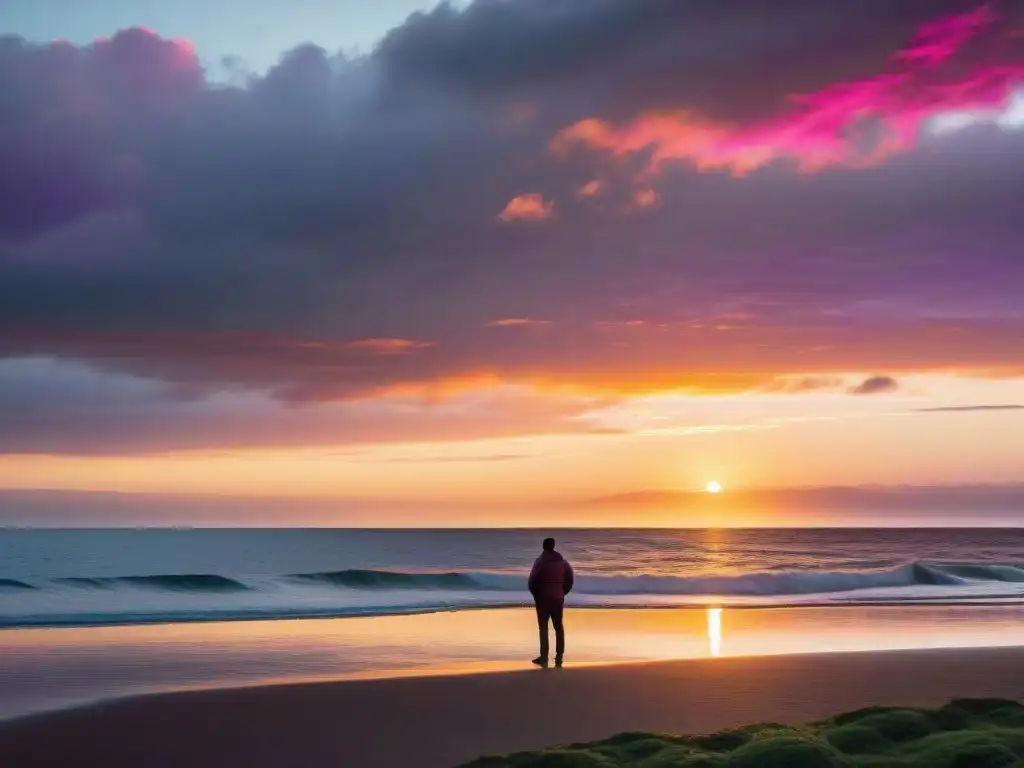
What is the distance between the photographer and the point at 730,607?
3095 centimetres

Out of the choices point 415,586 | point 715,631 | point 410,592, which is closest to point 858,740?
point 715,631

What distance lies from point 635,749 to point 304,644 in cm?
1571

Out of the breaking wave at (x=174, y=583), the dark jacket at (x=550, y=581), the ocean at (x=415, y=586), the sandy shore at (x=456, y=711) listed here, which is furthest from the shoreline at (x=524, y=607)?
the breaking wave at (x=174, y=583)

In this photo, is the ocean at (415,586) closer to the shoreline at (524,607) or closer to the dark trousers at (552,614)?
the shoreline at (524,607)

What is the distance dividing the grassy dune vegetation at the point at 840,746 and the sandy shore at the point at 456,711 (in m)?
3.85

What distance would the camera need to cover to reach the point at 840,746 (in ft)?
19.9

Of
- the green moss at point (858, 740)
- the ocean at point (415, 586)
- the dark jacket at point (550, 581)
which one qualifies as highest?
the dark jacket at point (550, 581)

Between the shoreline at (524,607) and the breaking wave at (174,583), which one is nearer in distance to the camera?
the shoreline at (524,607)

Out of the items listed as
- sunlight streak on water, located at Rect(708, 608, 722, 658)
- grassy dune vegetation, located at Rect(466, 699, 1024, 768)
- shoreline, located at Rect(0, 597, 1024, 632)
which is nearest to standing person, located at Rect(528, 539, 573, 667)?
sunlight streak on water, located at Rect(708, 608, 722, 658)

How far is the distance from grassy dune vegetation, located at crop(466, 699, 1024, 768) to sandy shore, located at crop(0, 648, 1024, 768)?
12.6 ft

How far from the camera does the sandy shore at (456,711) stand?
10336 mm

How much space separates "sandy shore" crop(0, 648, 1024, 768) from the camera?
10.3 meters

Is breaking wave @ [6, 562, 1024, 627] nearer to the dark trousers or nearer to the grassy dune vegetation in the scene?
the dark trousers

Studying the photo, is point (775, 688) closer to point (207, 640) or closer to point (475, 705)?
point (475, 705)
